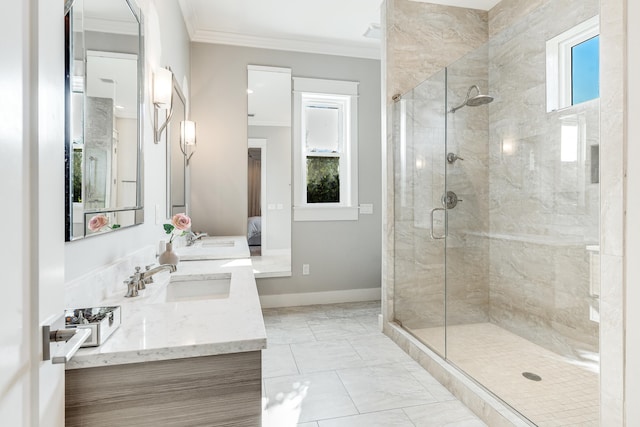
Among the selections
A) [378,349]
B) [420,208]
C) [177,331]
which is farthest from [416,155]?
[177,331]

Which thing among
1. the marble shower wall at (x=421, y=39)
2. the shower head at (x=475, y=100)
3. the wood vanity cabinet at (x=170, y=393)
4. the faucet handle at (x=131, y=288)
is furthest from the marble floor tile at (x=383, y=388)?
the marble shower wall at (x=421, y=39)

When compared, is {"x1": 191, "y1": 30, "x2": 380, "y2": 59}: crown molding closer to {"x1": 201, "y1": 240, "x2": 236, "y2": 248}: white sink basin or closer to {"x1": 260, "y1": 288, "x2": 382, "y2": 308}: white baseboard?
{"x1": 201, "y1": 240, "x2": 236, "y2": 248}: white sink basin

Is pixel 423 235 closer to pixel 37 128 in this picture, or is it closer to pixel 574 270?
pixel 574 270

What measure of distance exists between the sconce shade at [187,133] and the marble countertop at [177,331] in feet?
5.95

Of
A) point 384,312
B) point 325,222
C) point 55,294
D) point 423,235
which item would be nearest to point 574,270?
point 423,235

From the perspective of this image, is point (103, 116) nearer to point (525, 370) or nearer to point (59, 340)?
point (59, 340)

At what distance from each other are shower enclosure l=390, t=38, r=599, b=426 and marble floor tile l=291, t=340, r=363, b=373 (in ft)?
1.79

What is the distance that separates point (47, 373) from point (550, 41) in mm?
3087

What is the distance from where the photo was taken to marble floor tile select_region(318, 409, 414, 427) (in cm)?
177

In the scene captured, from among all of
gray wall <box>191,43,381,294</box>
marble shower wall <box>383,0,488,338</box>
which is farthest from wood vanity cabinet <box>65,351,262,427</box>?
gray wall <box>191,43,381,294</box>

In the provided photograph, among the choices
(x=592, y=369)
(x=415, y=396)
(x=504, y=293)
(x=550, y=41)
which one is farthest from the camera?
(x=504, y=293)

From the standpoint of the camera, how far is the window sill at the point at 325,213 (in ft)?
12.5

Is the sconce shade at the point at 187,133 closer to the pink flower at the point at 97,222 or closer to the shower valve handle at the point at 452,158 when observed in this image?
the pink flower at the point at 97,222

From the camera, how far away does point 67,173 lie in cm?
98
